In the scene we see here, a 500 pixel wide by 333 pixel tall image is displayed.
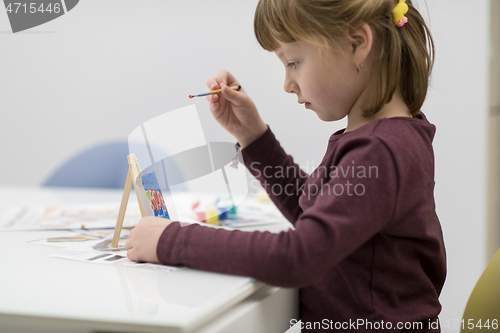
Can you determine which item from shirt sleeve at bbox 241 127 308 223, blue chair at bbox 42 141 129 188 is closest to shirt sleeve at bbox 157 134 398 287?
shirt sleeve at bbox 241 127 308 223

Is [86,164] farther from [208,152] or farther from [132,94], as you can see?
[208,152]

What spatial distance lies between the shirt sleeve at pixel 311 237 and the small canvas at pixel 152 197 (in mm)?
134

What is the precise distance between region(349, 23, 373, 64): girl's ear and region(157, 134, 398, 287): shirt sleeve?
6.3 inches

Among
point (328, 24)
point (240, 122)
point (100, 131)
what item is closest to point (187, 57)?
point (100, 131)

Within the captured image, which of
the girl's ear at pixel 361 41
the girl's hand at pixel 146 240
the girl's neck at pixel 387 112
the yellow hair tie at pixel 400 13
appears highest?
the yellow hair tie at pixel 400 13

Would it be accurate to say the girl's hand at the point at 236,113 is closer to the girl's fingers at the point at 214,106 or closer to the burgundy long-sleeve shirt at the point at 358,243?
the girl's fingers at the point at 214,106

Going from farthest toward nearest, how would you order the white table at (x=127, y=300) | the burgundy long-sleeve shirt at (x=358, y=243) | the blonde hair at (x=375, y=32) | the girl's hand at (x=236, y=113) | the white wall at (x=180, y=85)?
the white wall at (x=180, y=85), the girl's hand at (x=236, y=113), the blonde hair at (x=375, y=32), the burgundy long-sleeve shirt at (x=358, y=243), the white table at (x=127, y=300)

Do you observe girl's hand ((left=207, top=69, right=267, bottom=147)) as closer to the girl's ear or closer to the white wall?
the girl's ear

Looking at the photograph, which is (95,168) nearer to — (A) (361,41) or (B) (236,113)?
(B) (236,113)

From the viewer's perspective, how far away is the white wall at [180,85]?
1.51 metres

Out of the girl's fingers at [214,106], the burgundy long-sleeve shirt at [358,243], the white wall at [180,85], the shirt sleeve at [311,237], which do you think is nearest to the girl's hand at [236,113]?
the girl's fingers at [214,106]

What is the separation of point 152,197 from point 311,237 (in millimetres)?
308

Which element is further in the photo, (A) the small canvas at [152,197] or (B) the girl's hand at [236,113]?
(B) the girl's hand at [236,113]

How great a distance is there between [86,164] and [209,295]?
52.1 inches
